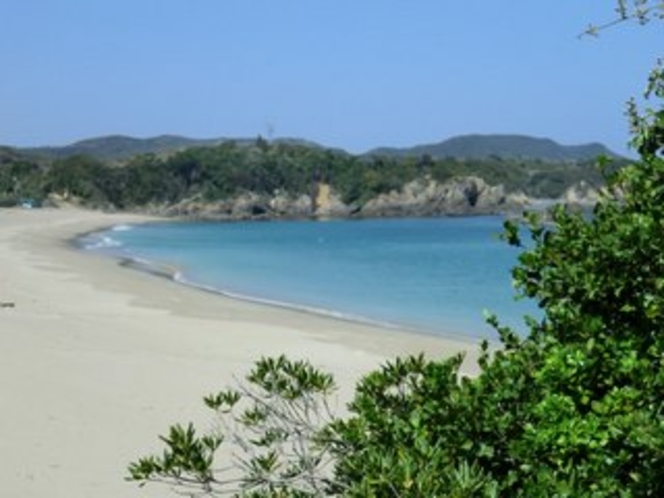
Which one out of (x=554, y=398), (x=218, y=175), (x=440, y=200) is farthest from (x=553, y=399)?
(x=440, y=200)

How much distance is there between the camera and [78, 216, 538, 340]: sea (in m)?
27.2

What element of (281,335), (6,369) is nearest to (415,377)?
(6,369)

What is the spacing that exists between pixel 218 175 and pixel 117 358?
5074 inches

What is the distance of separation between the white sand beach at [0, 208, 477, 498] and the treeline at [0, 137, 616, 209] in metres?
104

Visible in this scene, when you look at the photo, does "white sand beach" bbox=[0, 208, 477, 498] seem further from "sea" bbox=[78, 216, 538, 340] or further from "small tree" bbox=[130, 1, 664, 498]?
"small tree" bbox=[130, 1, 664, 498]

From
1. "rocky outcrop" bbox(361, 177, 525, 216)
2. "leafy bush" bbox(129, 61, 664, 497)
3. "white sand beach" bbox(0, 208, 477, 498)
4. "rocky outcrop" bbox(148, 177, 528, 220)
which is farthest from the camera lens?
"rocky outcrop" bbox(361, 177, 525, 216)

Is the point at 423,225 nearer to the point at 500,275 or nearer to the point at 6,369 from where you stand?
the point at 500,275

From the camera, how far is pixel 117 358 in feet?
47.5

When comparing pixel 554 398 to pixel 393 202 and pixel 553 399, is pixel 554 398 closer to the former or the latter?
pixel 553 399

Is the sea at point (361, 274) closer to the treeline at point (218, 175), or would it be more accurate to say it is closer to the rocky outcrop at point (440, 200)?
the treeline at point (218, 175)

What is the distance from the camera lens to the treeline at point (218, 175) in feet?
436

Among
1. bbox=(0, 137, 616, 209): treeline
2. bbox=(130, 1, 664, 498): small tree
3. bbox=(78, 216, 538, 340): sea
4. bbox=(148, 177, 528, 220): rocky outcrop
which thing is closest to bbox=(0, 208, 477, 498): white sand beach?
bbox=(78, 216, 538, 340): sea

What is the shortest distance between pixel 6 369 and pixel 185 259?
3656 cm

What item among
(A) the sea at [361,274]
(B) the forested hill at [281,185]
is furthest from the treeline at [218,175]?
(A) the sea at [361,274]
